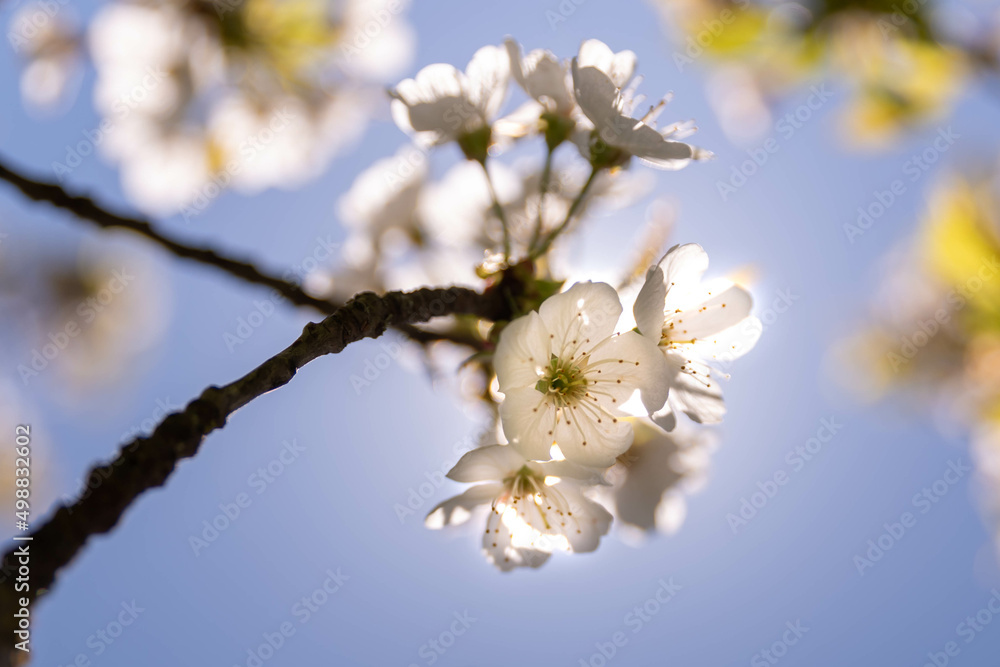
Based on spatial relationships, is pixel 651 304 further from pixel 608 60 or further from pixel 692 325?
pixel 608 60

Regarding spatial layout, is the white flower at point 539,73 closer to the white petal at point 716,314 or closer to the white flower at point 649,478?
the white petal at point 716,314

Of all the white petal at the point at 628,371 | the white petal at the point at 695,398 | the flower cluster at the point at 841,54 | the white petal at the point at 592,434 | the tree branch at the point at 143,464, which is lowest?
the tree branch at the point at 143,464

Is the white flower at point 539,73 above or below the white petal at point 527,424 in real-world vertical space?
above

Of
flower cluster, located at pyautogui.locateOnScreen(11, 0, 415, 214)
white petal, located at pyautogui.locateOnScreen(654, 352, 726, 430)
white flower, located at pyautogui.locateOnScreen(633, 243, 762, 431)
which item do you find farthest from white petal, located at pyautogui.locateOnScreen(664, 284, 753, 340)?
flower cluster, located at pyautogui.locateOnScreen(11, 0, 415, 214)

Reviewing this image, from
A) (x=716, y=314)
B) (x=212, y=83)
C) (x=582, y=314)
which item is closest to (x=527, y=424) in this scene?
(x=582, y=314)

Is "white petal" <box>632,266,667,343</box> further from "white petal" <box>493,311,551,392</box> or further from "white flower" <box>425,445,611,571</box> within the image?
"white flower" <box>425,445,611,571</box>

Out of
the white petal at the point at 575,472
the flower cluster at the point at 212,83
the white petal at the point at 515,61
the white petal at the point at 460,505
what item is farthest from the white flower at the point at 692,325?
the flower cluster at the point at 212,83

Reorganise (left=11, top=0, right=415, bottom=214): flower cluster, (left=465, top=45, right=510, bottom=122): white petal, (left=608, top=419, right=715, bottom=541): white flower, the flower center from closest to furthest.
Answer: the flower center → (left=465, top=45, right=510, bottom=122): white petal → (left=608, top=419, right=715, bottom=541): white flower → (left=11, top=0, right=415, bottom=214): flower cluster
